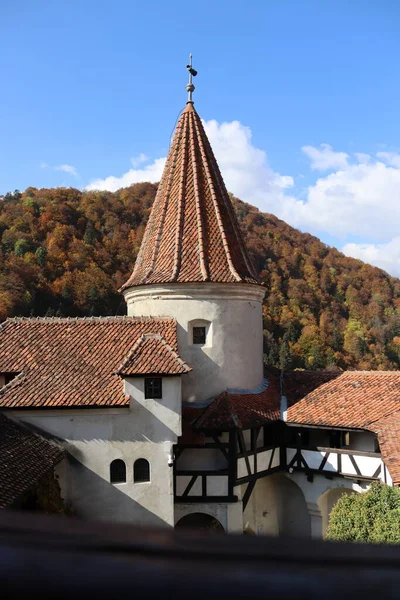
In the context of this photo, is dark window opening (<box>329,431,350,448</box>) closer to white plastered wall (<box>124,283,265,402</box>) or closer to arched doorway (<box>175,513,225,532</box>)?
white plastered wall (<box>124,283,265,402</box>)

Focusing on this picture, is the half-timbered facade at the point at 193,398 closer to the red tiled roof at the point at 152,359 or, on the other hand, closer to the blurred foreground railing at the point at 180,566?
the red tiled roof at the point at 152,359

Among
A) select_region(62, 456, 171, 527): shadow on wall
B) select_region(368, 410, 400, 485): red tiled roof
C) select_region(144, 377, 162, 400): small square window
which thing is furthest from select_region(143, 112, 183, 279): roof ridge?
select_region(368, 410, 400, 485): red tiled roof

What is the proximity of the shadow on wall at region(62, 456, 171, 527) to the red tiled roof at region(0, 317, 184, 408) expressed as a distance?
1768 millimetres

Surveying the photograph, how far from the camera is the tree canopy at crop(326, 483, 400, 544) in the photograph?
11641 mm

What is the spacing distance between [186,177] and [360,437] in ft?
33.2

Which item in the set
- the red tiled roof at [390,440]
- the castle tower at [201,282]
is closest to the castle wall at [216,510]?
the castle tower at [201,282]

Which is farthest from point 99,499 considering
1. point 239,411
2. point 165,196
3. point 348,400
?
point 165,196

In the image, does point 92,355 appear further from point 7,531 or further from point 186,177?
point 7,531

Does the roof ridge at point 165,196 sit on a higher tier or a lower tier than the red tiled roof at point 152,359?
higher

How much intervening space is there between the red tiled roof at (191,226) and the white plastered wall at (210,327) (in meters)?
0.42

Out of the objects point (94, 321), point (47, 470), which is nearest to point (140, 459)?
point (47, 470)

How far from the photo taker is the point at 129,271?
4644 centimetres

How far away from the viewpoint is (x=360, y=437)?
16750 millimetres

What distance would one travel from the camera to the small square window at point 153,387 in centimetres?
1434
